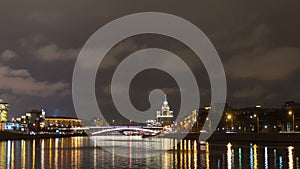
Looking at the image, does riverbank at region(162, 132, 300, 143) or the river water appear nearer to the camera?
the river water

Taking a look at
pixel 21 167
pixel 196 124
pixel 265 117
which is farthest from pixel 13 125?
pixel 21 167

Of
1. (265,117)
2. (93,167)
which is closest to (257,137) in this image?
(265,117)

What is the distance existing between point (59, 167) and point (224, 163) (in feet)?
36.2

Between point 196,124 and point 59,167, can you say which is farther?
point 196,124

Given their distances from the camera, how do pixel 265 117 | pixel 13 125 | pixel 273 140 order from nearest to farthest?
pixel 273 140, pixel 265 117, pixel 13 125

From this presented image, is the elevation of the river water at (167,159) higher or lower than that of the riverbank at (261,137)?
lower

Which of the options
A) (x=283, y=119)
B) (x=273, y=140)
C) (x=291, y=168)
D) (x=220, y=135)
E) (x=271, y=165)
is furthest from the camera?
(x=283, y=119)

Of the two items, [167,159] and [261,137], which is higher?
[261,137]

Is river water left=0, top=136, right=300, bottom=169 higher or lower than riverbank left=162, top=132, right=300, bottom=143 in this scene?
lower

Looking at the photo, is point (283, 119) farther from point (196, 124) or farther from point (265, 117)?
point (196, 124)

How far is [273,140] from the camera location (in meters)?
68.4

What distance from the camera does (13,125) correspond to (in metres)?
182

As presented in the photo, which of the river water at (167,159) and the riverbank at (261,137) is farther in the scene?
the riverbank at (261,137)

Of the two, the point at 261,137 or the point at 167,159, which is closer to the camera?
the point at 167,159
